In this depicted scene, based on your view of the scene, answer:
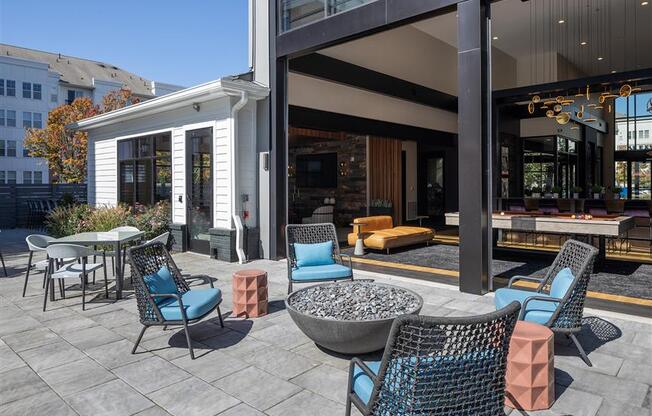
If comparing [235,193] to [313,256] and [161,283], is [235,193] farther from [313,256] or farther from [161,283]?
[161,283]

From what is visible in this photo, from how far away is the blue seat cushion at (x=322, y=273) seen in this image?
491 centimetres

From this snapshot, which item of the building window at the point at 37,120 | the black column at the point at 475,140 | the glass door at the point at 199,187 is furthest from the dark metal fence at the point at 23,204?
the building window at the point at 37,120

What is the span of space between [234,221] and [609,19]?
33.4 feet

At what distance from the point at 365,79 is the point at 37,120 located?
2989 centimetres

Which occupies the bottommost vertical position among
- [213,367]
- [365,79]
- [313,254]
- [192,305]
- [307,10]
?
[213,367]

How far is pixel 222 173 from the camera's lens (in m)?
7.85

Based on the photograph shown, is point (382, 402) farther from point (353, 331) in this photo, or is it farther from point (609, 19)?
point (609, 19)

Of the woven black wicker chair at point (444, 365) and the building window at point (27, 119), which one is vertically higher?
the building window at point (27, 119)

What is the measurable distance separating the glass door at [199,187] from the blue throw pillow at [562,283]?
6.20 meters

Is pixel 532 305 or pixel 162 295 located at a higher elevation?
pixel 162 295

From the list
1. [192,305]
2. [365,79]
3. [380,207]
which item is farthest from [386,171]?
[192,305]

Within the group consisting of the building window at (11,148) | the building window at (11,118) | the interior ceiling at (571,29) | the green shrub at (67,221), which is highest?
the building window at (11,118)

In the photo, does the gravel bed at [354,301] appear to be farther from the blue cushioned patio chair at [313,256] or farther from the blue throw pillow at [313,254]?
the blue throw pillow at [313,254]

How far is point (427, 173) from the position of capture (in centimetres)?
1472
